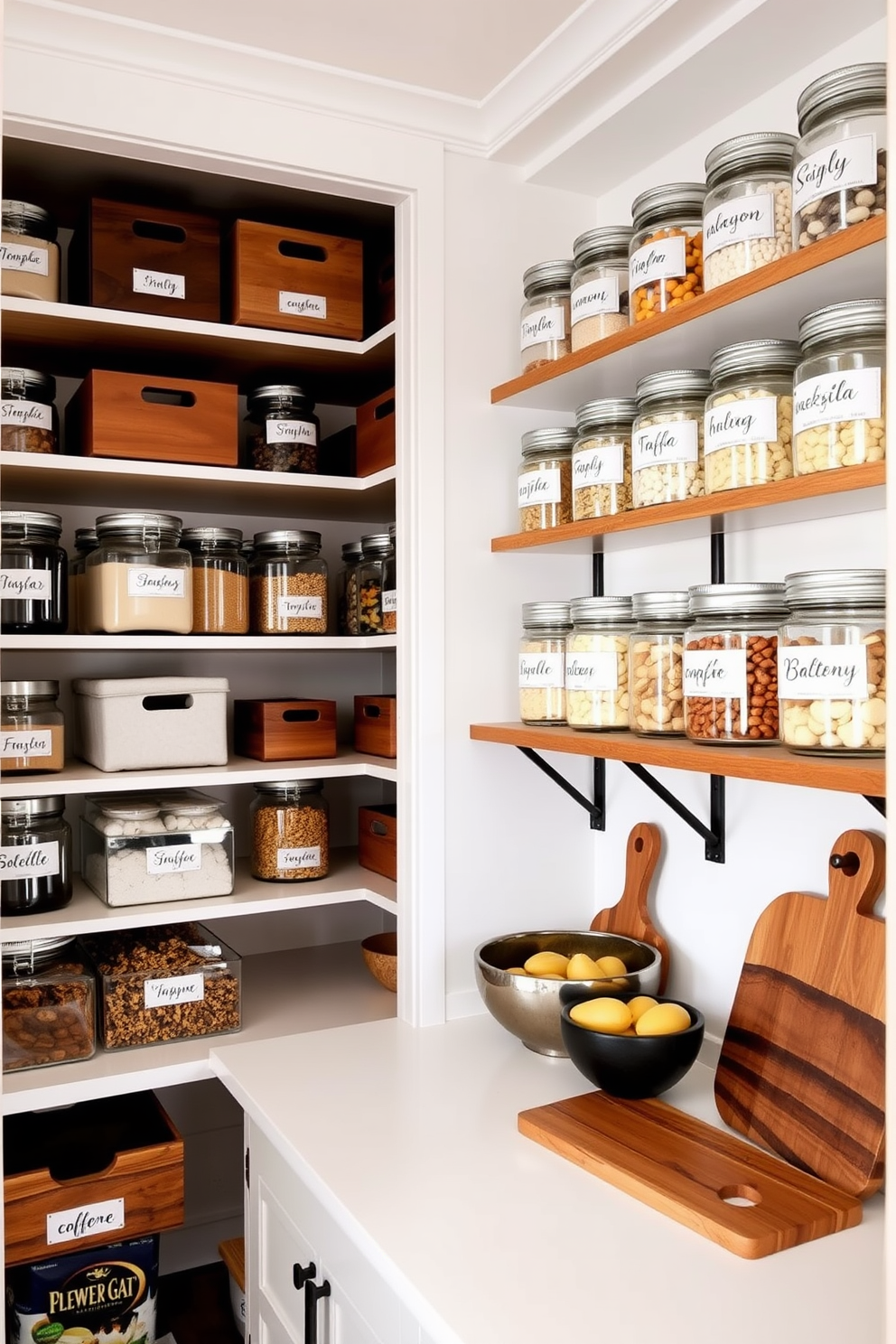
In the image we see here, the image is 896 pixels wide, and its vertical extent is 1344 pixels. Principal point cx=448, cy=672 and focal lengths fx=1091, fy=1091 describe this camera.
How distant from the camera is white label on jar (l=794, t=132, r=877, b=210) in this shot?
1.12 m

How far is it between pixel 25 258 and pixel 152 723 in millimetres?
748

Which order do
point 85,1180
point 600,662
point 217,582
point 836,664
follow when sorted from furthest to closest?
point 217,582
point 85,1180
point 600,662
point 836,664

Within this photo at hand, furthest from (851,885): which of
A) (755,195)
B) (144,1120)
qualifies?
(144,1120)

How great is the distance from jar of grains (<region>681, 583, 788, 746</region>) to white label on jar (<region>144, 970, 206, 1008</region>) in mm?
960

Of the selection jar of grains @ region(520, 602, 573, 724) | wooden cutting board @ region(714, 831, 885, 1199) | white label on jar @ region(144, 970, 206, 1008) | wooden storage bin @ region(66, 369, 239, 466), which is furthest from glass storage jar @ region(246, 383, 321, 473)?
wooden cutting board @ region(714, 831, 885, 1199)

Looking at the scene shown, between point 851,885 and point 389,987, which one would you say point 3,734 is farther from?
point 851,885

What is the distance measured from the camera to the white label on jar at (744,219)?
1268 millimetres

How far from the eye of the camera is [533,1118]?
1.40m

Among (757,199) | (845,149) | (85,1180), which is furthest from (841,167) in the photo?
(85,1180)

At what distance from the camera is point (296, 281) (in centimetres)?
186

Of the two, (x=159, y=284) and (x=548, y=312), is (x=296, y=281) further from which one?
(x=548, y=312)

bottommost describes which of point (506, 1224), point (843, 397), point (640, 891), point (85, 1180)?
point (85, 1180)

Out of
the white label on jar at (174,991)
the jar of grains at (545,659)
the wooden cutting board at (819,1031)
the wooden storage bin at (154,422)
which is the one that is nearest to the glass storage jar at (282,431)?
the wooden storage bin at (154,422)

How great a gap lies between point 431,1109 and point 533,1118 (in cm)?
15
